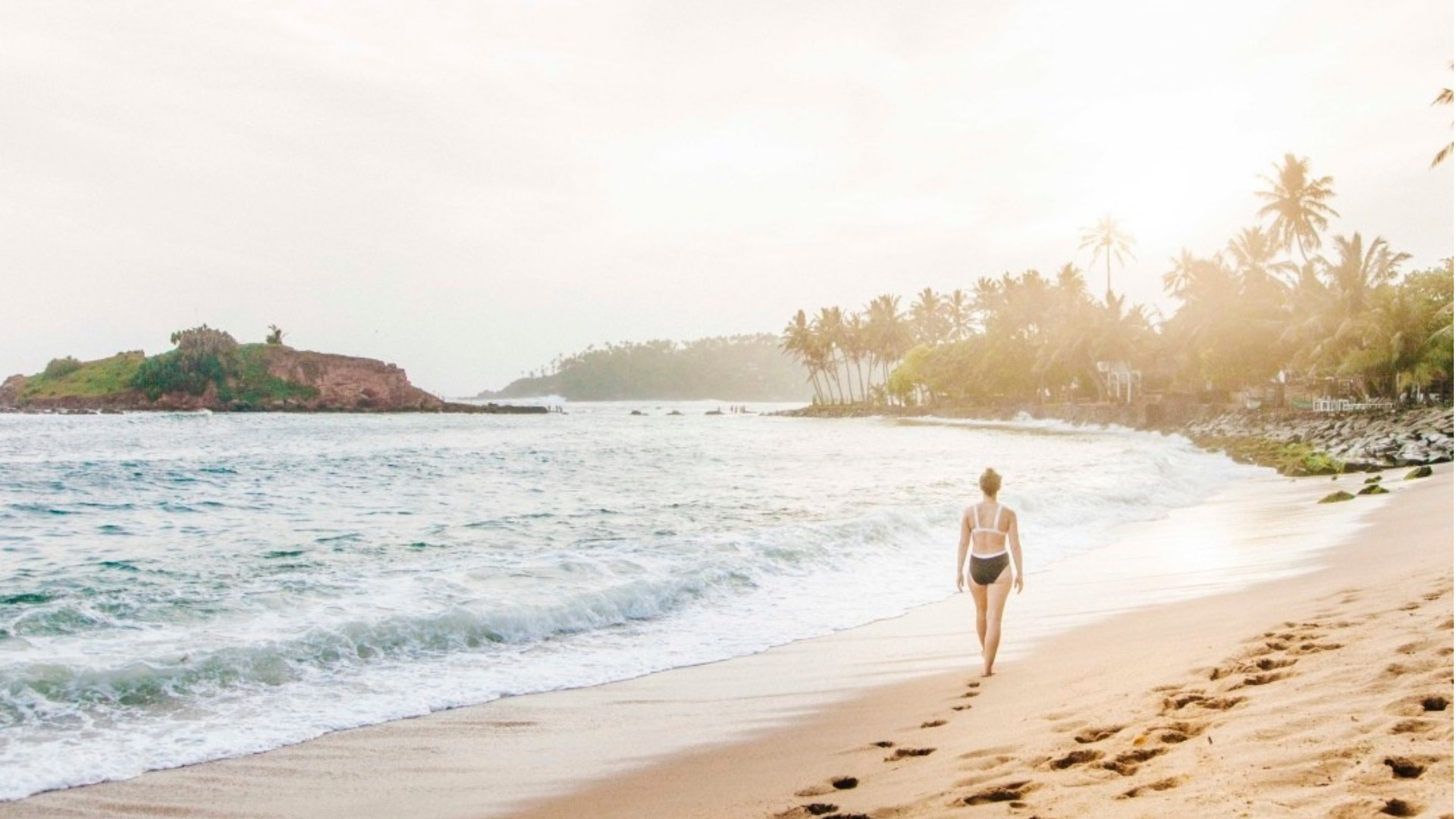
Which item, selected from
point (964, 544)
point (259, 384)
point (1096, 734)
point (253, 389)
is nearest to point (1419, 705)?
point (1096, 734)

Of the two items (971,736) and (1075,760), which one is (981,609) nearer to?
(971,736)

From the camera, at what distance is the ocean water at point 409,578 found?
22.2 feet

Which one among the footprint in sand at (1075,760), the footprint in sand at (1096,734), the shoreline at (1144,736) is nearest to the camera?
the shoreline at (1144,736)

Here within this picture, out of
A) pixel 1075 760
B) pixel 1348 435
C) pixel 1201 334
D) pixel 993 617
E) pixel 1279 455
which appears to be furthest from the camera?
pixel 1201 334

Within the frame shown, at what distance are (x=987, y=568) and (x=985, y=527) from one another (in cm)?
33

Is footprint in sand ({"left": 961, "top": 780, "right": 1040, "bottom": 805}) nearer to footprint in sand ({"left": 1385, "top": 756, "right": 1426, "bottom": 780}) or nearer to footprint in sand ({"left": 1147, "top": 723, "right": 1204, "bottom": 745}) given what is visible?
footprint in sand ({"left": 1147, "top": 723, "right": 1204, "bottom": 745})

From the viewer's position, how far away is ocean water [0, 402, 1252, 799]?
676 cm

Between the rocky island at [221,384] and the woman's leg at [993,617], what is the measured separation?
445ft

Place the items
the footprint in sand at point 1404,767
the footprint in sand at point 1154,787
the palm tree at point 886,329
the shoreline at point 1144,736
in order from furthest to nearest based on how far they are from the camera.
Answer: the palm tree at point 886,329 < the footprint in sand at point 1154,787 < the shoreline at point 1144,736 < the footprint in sand at point 1404,767

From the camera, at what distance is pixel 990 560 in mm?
7148

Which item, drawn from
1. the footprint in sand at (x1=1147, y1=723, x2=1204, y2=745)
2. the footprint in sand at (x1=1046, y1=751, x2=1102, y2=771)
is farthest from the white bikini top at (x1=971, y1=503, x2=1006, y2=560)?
the footprint in sand at (x1=1046, y1=751, x2=1102, y2=771)

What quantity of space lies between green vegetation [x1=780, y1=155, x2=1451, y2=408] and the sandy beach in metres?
42.8

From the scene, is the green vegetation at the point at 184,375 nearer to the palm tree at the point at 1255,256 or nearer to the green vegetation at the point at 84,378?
the green vegetation at the point at 84,378

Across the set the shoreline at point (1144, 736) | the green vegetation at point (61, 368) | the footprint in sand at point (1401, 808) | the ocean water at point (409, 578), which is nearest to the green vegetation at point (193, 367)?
the green vegetation at point (61, 368)
